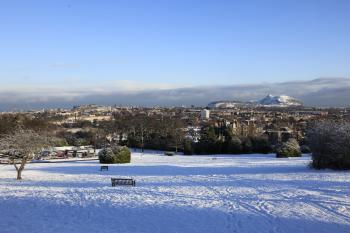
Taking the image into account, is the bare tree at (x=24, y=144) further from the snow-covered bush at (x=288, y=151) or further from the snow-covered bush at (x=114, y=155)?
the snow-covered bush at (x=288, y=151)

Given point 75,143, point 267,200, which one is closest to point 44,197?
point 267,200

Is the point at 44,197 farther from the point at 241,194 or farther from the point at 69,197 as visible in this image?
the point at 241,194

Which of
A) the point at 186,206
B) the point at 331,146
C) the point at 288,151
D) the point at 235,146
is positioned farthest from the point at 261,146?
the point at 186,206

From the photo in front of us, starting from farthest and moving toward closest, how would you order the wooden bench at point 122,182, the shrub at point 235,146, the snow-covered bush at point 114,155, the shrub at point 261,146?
the shrub at point 235,146 < the shrub at point 261,146 < the snow-covered bush at point 114,155 < the wooden bench at point 122,182

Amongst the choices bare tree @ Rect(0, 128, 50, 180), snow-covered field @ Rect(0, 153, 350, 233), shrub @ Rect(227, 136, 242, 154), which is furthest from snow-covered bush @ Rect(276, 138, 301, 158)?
bare tree @ Rect(0, 128, 50, 180)

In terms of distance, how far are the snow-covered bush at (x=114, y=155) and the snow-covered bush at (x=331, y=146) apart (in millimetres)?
19760

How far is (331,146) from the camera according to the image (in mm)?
33000

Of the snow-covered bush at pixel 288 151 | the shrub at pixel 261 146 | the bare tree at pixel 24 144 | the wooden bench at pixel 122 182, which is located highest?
the bare tree at pixel 24 144

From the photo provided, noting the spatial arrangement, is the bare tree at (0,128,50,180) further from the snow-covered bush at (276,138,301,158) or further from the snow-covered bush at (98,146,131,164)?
the snow-covered bush at (276,138,301,158)

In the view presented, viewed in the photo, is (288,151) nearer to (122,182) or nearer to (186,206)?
(122,182)

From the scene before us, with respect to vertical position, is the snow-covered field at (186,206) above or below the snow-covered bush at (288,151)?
above

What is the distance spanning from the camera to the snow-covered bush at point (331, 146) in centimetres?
3275

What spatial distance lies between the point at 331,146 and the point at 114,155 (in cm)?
2197

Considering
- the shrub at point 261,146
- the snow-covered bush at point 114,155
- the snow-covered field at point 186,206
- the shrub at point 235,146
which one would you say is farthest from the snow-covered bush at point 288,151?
the snow-covered field at point 186,206
